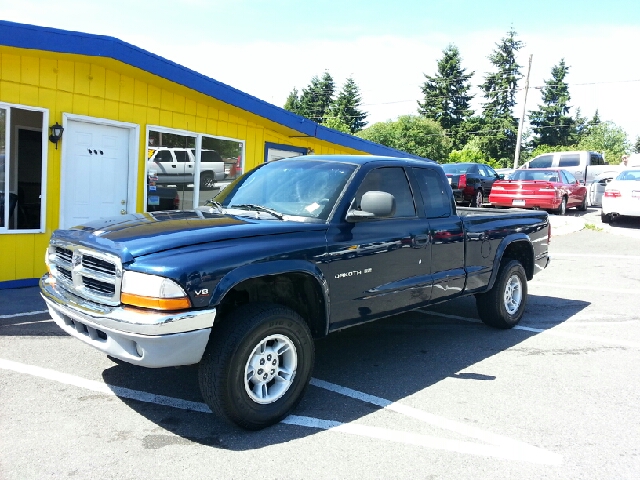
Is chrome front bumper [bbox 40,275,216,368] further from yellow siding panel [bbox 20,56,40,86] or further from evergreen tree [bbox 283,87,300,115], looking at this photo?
evergreen tree [bbox 283,87,300,115]

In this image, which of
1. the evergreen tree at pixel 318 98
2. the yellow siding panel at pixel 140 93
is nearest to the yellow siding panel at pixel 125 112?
the yellow siding panel at pixel 140 93

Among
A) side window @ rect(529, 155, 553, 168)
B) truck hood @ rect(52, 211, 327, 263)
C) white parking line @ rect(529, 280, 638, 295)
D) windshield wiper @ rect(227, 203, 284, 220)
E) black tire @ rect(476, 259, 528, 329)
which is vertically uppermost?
side window @ rect(529, 155, 553, 168)

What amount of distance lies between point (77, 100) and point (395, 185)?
18.2 ft

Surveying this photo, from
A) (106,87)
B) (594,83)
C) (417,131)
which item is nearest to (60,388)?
(106,87)

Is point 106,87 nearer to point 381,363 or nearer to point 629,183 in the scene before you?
point 381,363

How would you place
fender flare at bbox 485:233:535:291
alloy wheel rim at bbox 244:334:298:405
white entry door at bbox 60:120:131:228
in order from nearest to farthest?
alloy wheel rim at bbox 244:334:298:405 < fender flare at bbox 485:233:535:291 < white entry door at bbox 60:120:131:228

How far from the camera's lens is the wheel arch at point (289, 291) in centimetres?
398

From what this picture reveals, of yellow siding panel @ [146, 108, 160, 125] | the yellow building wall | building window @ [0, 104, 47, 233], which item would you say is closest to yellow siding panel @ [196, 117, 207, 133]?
the yellow building wall

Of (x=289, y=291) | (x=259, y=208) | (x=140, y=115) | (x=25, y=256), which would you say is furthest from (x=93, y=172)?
(x=289, y=291)

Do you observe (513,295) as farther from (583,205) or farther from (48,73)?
(583,205)

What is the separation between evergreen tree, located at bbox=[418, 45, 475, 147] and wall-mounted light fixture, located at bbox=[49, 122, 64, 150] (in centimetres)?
5670

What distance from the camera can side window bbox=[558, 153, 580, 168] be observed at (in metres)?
24.0

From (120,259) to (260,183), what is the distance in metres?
1.89

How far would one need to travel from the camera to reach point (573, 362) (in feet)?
18.4
